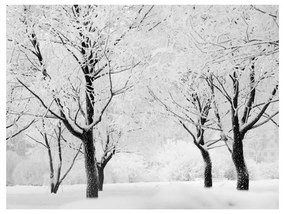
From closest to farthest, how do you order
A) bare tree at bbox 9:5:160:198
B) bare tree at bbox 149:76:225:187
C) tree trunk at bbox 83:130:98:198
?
bare tree at bbox 9:5:160:198 < tree trunk at bbox 83:130:98:198 < bare tree at bbox 149:76:225:187

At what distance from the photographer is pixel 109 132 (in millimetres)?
11195

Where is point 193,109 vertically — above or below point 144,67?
below

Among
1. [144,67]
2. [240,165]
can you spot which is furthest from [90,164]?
[240,165]

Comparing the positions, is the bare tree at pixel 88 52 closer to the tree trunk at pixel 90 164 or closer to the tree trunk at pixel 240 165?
the tree trunk at pixel 90 164

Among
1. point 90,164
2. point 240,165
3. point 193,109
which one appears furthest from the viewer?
point 193,109

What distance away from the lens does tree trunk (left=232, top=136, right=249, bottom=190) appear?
7.64 meters

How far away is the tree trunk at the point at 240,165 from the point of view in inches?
301

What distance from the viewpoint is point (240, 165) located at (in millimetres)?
7727

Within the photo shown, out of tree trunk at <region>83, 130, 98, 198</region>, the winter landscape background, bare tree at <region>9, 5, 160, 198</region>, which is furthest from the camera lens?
tree trunk at <region>83, 130, 98, 198</region>

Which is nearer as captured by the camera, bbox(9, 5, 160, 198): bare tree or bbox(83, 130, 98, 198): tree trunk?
bbox(9, 5, 160, 198): bare tree

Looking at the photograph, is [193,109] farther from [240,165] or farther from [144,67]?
[144,67]

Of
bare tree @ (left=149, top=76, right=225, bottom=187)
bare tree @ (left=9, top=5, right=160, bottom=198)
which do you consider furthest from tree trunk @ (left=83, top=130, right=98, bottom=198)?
bare tree @ (left=149, top=76, right=225, bottom=187)

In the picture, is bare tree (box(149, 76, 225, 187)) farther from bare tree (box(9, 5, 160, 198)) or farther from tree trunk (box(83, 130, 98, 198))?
tree trunk (box(83, 130, 98, 198))
